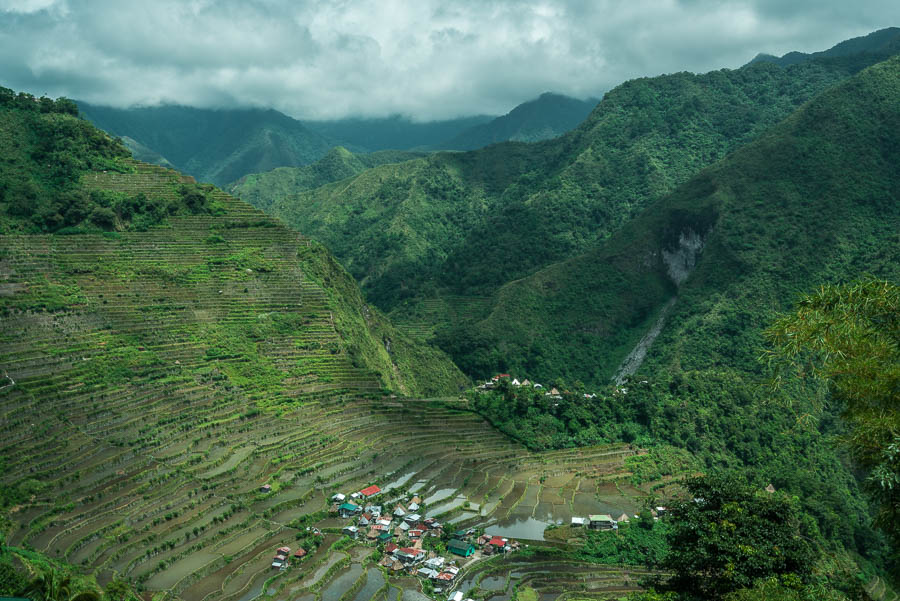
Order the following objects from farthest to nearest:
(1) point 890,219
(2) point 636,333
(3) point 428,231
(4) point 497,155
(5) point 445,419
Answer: (4) point 497,155 → (3) point 428,231 → (2) point 636,333 → (1) point 890,219 → (5) point 445,419

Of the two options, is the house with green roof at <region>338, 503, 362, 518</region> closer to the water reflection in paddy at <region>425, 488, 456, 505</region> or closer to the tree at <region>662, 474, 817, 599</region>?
the water reflection in paddy at <region>425, 488, 456, 505</region>

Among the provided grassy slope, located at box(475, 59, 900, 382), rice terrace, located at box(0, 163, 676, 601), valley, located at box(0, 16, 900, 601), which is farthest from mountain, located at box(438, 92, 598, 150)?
rice terrace, located at box(0, 163, 676, 601)

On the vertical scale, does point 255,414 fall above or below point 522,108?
below

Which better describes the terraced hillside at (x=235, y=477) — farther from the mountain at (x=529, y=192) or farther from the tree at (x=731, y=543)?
the mountain at (x=529, y=192)

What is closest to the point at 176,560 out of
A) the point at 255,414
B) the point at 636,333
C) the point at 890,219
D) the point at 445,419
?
the point at 255,414

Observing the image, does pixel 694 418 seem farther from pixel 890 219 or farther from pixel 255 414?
pixel 890 219

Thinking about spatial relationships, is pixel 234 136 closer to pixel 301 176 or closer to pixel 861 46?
pixel 301 176
